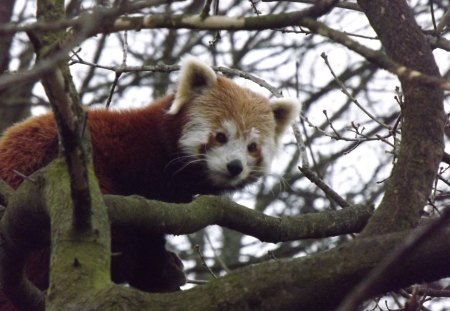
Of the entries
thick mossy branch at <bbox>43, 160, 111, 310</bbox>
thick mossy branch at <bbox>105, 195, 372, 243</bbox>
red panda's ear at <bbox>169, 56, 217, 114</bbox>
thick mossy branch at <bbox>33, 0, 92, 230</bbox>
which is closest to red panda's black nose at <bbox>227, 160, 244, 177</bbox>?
red panda's ear at <bbox>169, 56, 217, 114</bbox>

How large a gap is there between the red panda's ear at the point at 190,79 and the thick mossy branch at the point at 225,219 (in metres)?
1.74

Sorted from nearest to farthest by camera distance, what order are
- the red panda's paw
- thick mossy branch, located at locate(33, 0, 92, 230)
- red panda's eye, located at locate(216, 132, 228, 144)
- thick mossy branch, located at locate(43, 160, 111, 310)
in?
thick mossy branch, located at locate(33, 0, 92, 230), thick mossy branch, located at locate(43, 160, 111, 310), the red panda's paw, red panda's eye, located at locate(216, 132, 228, 144)

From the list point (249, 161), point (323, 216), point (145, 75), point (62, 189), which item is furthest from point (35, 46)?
point (145, 75)

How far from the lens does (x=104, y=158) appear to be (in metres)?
4.72

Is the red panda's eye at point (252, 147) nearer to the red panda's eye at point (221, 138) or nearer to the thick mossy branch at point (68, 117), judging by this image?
the red panda's eye at point (221, 138)

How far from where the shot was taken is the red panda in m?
4.54

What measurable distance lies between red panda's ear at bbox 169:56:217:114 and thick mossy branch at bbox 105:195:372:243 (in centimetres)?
174

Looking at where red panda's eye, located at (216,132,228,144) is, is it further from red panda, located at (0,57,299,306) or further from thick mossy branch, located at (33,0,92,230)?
thick mossy branch, located at (33,0,92,230)

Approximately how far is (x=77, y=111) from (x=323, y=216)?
5.32 ft

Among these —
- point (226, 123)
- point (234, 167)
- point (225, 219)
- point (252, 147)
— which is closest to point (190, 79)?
Result: point (226, 123)

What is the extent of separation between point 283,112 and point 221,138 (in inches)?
28.2

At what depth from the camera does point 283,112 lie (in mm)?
5891

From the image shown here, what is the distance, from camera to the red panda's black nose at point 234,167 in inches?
202

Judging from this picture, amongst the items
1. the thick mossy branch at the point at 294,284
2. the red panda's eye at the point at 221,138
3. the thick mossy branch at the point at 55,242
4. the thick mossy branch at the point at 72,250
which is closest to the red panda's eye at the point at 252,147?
the red panda's eye at the point at 221,138
